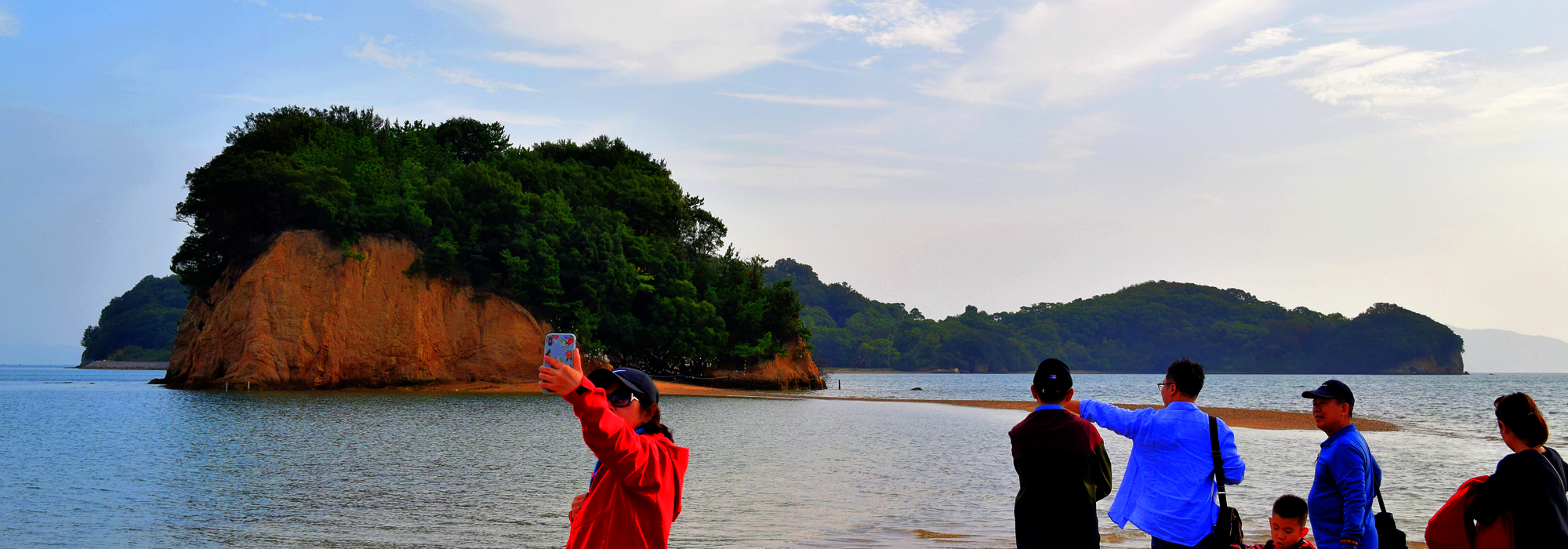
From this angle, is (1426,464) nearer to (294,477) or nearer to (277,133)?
(294,477)

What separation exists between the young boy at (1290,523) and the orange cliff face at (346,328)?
48212 millimetres

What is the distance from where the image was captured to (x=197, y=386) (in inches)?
1841

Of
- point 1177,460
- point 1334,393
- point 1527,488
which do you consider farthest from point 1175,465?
point 1527,488

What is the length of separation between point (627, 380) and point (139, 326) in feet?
508

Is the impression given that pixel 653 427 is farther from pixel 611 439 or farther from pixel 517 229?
pixel 517 229

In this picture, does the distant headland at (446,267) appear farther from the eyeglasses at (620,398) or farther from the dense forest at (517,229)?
the eyeglasses at (620,398)

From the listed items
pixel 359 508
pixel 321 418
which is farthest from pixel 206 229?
pixel 359 508

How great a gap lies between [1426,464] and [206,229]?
54161 millimetres

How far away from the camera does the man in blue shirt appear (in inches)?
185

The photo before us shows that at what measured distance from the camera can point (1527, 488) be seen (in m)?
3.98

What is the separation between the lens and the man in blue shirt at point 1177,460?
4695 mm

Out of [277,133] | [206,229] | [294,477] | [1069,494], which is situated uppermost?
[277,133]

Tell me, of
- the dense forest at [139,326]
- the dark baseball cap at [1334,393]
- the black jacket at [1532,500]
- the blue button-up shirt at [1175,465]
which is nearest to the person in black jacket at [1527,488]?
the black jacket at [1532,500]

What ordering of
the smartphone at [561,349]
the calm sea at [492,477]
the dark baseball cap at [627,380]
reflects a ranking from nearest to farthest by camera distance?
1. the smartphone at [561,349]
2. the dark baseball cap at [627,380]
3. the calm sea at [492,477]
